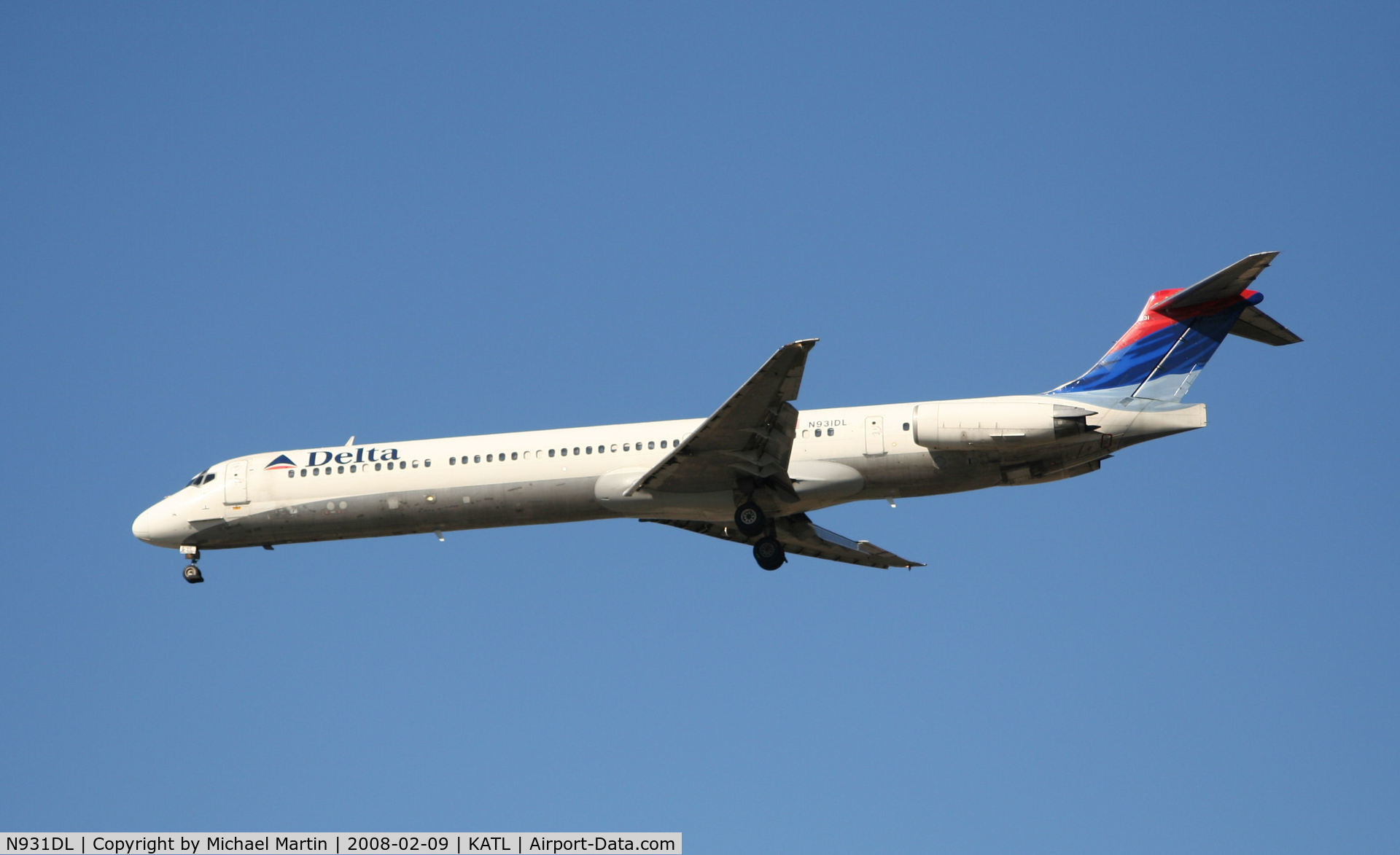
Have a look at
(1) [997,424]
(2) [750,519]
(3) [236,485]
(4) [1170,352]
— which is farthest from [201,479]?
(4) [1170,352]

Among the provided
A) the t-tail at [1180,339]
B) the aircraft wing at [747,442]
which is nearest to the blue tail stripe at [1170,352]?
the t-tail at [1180,339]

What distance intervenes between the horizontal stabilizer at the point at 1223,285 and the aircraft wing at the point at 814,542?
838 cm

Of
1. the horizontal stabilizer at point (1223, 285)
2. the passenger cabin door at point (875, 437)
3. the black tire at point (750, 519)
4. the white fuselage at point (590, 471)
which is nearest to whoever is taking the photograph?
the horizontal stabilizer at point (1223, 285)

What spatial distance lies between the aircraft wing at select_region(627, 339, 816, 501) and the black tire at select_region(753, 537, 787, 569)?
1.36 meters

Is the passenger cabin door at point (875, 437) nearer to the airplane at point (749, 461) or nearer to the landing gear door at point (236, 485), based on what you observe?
the airplane at point (749, 461)

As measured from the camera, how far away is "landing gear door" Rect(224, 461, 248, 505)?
1132 inches

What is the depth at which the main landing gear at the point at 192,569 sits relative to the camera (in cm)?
2920

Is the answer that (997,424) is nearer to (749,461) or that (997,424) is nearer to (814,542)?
(749,461)

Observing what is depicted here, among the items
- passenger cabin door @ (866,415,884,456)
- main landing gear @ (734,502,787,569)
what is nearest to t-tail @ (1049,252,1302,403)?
passenger cabin door @ (866,415,884,456)

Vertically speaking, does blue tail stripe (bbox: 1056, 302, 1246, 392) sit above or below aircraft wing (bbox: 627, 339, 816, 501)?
above

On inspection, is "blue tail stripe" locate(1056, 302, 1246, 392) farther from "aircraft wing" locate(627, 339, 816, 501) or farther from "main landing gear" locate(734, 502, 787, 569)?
"main landing gear" locate(734, 502, 787, 569)

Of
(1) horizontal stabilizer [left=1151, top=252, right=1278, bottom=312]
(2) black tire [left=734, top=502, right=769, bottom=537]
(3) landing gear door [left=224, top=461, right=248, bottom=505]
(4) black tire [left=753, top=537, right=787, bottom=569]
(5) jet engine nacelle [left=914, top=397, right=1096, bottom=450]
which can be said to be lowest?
(4) black tire [left=753, top=537, right=787, bottom=569]

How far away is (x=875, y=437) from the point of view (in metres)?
25.6

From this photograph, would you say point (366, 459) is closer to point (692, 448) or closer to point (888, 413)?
point (692, 448)
